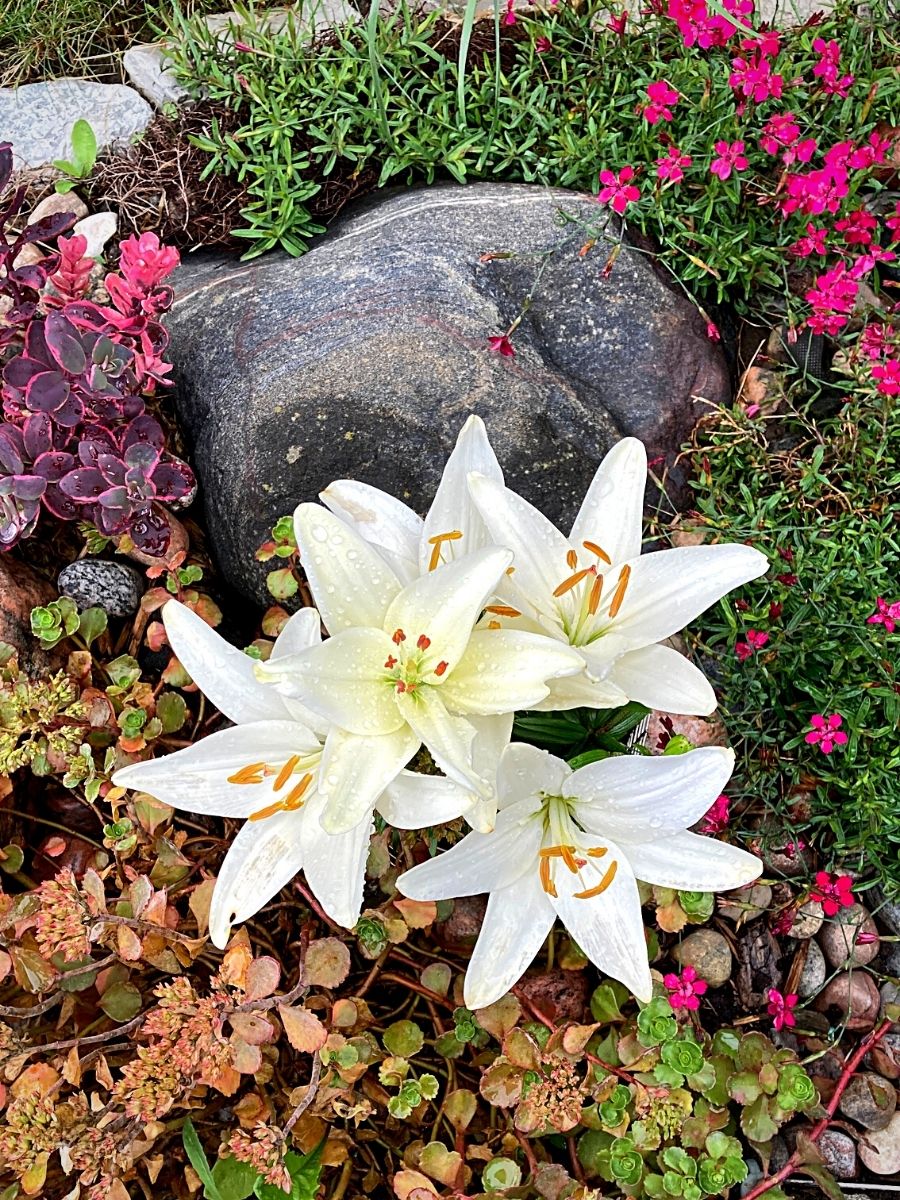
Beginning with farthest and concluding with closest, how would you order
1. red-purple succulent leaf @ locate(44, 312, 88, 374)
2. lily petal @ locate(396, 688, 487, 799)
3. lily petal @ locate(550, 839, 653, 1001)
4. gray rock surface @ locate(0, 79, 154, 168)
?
gray rock surface @ locate(0, 79, 154, 168) < red-purple succulent leaf @ locate(44, 312, 88, 374) < lily petal @ locate(550, 839, 653, 1001) < lily petal @ locate(396, 688, 487, 799)

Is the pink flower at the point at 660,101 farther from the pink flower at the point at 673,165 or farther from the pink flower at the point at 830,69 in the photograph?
the pink flower at the point at 830,69

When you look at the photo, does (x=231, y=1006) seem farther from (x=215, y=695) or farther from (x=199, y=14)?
(x=199, y=14)

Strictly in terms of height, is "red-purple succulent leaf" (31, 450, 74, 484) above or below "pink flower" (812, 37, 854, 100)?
below

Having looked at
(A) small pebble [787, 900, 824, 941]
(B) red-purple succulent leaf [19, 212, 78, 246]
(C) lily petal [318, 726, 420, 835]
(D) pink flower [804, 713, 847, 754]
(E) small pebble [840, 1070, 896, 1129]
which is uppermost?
(B) red-purple succulent leaf [19, 212, 78, 246]

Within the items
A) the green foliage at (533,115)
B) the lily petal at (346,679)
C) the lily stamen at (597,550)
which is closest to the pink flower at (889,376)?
the green foliage at (533,115)

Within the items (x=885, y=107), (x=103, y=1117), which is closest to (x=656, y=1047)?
(x=103, y=1117)

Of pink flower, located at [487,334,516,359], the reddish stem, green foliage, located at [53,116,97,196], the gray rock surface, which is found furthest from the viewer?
the gray rock surface

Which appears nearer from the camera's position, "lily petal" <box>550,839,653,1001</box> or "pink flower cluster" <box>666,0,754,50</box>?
"lily petal" <box>550,839,653,1001</box>

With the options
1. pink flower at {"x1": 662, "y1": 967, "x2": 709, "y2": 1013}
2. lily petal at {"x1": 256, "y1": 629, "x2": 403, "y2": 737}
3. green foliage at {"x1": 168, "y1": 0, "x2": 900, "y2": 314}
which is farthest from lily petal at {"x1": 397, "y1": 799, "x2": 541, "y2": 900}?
green foliage at {"x1": 168, "y1": 0, "x2": 900, "y2": 314}

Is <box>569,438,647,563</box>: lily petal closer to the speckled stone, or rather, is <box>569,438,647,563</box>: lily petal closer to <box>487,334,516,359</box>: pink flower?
<box>487,334,516,359</box>: pink flower
